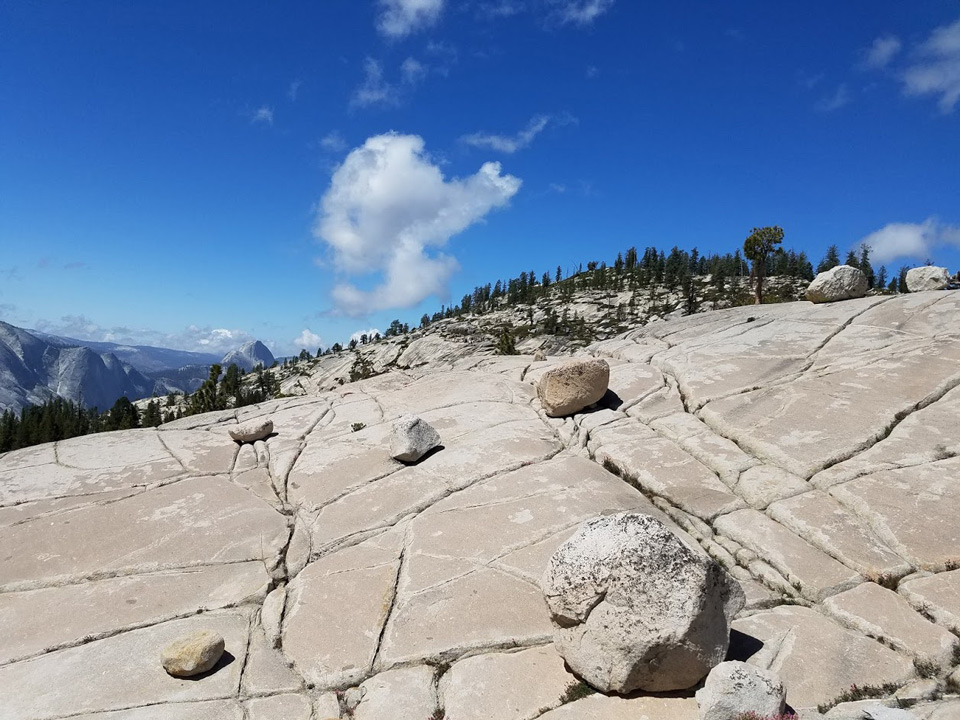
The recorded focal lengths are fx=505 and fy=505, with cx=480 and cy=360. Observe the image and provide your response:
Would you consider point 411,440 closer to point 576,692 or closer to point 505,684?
point 505,684

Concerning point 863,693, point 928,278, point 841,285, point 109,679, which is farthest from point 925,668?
point 928,278

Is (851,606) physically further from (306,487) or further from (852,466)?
(306,487)

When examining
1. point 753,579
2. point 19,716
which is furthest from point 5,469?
point 753,579

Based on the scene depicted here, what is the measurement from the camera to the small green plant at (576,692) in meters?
8.31

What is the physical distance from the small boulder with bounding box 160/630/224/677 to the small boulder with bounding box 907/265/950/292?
34.4 metres

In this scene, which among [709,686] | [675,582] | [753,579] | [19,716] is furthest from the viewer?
[753,579]

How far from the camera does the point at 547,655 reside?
9.38 meters

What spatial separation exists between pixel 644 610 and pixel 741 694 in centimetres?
161

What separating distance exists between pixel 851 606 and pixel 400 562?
9.61 meters

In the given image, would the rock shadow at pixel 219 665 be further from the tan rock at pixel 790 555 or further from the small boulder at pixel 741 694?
the tan rock at pixel 790 555

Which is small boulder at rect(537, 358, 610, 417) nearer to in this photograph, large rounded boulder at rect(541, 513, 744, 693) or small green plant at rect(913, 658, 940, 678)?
large rounded boulder at rect(541, 513, 744, 693)

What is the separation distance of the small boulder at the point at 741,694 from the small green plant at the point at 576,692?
1.84 metres

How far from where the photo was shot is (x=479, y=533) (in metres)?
12.9

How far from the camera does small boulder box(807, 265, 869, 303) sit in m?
26.1
